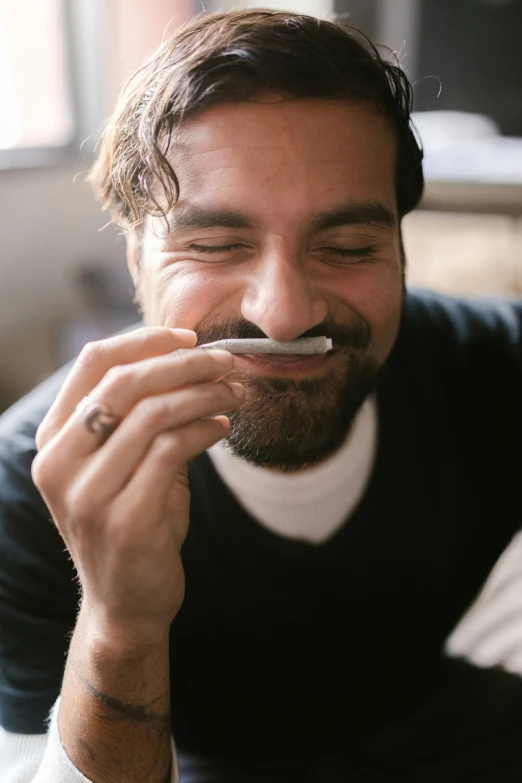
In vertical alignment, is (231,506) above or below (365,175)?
→ below

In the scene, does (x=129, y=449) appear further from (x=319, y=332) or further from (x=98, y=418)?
(x=319, y=332)

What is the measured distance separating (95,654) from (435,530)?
0.56 meters

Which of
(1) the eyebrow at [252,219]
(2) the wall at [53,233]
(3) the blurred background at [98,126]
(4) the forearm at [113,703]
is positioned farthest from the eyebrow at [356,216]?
(2) the wall at [53,233]

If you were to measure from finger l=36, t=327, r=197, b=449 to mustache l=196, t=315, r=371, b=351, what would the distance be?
16 cm

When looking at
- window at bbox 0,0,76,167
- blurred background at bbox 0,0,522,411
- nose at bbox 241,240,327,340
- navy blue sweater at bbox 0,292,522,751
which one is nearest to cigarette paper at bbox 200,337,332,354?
nose at bbox 241,240,327,340

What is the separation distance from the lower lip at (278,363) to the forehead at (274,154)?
174 millimetres

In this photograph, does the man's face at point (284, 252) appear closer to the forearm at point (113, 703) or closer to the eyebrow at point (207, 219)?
the eyebrow at point (207, 219)

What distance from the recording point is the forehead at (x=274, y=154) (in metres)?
0.74

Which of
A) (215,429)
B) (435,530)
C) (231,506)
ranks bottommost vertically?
(435,530)

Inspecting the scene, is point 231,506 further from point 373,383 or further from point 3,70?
point 3,70

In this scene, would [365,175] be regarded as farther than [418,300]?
No

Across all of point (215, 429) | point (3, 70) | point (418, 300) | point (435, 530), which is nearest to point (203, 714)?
point (435, 530)

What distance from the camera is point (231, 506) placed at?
923 mm

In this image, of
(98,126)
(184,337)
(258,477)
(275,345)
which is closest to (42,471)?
(184,337)
